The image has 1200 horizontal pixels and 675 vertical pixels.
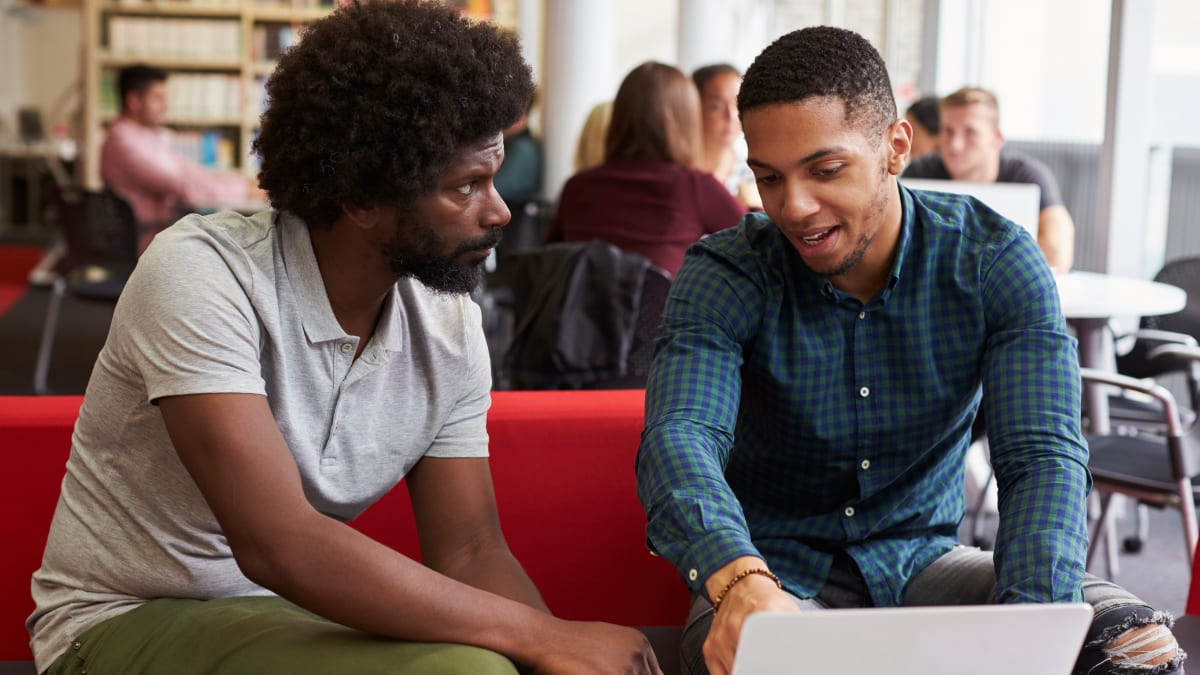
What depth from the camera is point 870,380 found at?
5.01ft

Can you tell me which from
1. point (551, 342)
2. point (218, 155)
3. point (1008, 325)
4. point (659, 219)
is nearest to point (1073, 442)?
point (1008, 325)

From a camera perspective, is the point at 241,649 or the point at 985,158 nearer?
the point at 241,649

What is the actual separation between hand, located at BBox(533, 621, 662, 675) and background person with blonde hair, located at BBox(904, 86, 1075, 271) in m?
2.94

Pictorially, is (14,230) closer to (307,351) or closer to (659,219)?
(659,219)

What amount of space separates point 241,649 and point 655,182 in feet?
8.56

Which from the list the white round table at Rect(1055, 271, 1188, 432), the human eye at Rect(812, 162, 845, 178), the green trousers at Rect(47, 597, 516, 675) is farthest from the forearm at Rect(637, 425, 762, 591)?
the white round table at Rect(1055, 271, 1188, 432)

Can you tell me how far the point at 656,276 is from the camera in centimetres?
331

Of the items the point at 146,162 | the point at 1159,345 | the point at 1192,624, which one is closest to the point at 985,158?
the point at 1159,345

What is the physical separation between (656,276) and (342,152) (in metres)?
2.01

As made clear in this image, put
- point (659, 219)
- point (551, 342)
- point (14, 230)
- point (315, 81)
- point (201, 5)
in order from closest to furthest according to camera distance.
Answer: point (315, 81), point (551, 342), point (659, 219), point (201, 5), point (14, 230)

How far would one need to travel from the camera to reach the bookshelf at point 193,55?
8586 mm

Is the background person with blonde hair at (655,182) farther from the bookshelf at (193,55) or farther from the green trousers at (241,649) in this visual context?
the bookshelf at (193,55)

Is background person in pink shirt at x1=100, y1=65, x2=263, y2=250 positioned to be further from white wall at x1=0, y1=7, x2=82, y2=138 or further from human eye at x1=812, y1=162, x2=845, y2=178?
white wall at x1=0, y1=7, x2=82, y2=138

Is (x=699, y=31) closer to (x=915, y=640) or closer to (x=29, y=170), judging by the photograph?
(x=915, y=640)
